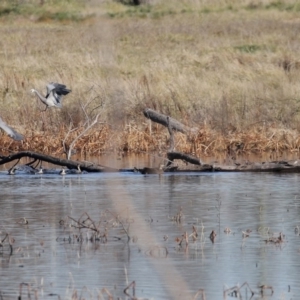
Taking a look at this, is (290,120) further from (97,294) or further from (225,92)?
(97,294)

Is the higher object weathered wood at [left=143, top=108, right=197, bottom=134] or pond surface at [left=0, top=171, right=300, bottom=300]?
weathered wood at [left=143, top=108, right=197, bottom=134]

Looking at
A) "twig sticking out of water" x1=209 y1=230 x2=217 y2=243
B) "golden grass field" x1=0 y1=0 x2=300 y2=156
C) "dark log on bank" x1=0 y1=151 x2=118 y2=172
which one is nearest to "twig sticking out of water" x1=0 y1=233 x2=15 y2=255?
"golden grass field" x1=0 y1=0 x2=300 y2=156

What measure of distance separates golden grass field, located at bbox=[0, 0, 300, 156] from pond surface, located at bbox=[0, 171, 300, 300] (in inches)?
38.2

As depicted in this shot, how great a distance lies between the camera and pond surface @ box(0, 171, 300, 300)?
8461 mm

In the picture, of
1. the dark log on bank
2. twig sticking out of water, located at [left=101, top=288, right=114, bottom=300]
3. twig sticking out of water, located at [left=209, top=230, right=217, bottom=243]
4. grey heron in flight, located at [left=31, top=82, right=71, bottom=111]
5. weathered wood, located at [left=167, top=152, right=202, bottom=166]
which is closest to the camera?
twig sticking out of water, located at [left=101, top=288, right=114, bottom=300]

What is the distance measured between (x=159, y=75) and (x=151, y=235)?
15.7 metres

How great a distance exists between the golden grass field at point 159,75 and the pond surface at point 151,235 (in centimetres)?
97

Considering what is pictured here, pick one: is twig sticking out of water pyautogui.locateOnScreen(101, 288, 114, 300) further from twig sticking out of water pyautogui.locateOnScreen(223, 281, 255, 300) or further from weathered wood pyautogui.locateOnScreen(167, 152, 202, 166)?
weathered wood pyautogui.locateOnScreen(167, 152, 202, 166)

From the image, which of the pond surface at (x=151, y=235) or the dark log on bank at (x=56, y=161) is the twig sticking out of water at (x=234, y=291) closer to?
the pond surface at (x=151, y=235)

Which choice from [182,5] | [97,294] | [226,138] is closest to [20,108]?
[226,138]

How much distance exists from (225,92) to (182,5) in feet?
77.1

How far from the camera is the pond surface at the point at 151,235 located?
846 centimetres

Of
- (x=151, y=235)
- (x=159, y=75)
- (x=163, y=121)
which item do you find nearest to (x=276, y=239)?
(x=151, y=235)

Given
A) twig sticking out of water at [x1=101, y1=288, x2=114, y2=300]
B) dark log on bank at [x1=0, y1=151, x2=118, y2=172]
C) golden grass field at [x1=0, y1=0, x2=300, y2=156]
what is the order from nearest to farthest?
twig sticking out of water at [x1=101, y1=288, x2=114, y2=300] < dark log on bank at [x1=0, y1=151, x2=118, y2=172] < golden grass field at [x1=0, y1=0, x2=300, y2=156]
